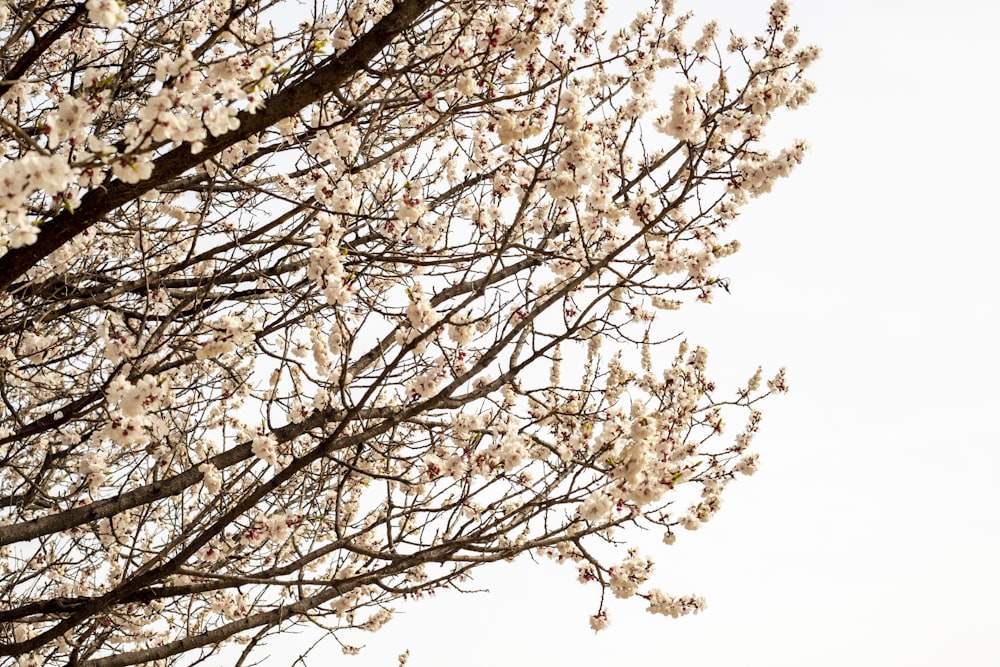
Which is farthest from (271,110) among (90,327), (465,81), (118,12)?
(90,327)

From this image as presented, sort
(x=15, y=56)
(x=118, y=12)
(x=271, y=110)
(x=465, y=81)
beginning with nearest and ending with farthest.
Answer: (x=118, y=12) < (x=271, y=110) < (x=465, y=81) < (x=15, y=56)

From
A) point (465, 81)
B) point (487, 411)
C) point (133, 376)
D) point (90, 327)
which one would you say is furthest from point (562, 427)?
point (90, 327)

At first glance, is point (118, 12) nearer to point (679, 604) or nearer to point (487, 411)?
point (487, 411)

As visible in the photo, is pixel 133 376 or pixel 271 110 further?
pixel 133 376

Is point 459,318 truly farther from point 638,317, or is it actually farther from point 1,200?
point 1,200

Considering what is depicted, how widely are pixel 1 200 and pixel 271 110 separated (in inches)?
47.7

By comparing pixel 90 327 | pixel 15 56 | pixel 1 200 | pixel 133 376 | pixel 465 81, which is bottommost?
pixel 1 200

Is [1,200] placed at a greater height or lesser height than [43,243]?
lesser

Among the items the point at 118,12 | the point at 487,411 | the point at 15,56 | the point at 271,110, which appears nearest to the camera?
the point at 118,12

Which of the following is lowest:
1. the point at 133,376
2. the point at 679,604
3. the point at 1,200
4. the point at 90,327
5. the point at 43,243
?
the point at 679,604

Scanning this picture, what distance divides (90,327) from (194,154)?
8.39 ft

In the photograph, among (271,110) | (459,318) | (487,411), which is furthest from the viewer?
(487,411)

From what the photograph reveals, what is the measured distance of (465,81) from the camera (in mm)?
4086

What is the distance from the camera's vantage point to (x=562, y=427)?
4.96 meters
